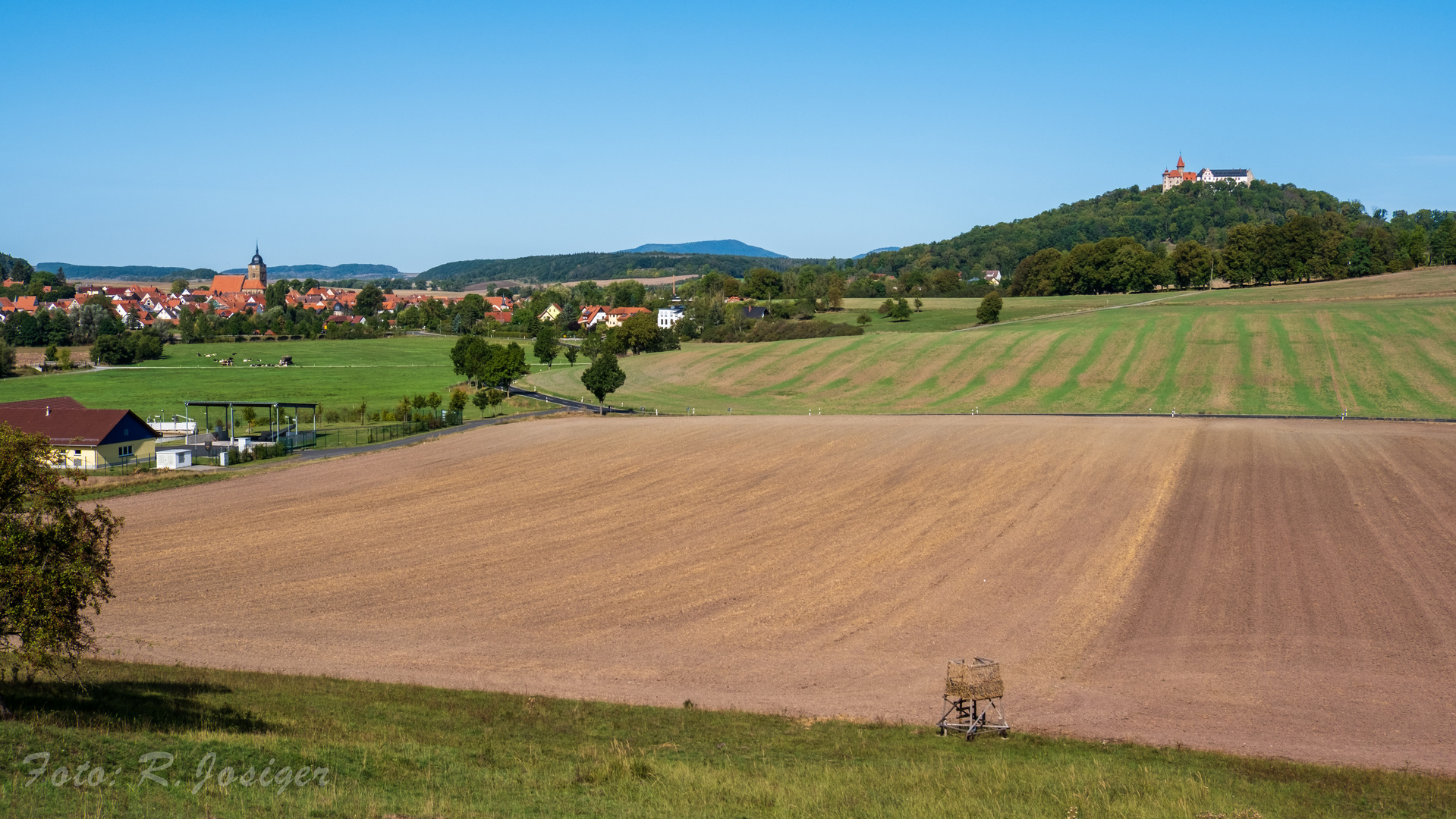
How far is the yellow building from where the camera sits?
51.9 m

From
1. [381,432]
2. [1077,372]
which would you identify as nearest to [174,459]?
[381,432]

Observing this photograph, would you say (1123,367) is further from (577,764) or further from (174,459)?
(577,764)

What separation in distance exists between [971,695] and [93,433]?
5067cm

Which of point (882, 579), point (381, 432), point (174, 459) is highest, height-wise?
point (882, 579)

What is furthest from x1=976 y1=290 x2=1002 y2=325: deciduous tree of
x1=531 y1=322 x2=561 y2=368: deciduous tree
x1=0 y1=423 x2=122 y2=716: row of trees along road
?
x1=0 y1=423 x2=122 y2=716: row of trees along road

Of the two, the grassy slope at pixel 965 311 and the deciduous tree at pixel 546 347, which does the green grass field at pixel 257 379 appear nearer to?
the deciduous tree at pixel 546 347

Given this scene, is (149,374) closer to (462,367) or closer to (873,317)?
(462,367)

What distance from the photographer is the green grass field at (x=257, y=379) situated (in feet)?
287

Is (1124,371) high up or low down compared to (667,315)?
down

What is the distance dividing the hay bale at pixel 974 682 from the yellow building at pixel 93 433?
47954mm

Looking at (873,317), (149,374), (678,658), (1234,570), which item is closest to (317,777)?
(678,658)

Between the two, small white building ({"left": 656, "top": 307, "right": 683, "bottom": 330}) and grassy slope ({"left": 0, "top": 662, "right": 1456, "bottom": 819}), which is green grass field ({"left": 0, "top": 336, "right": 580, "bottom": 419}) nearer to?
small white building ({"left": 656, "top": 307, "right": 683, "bottom": 330})

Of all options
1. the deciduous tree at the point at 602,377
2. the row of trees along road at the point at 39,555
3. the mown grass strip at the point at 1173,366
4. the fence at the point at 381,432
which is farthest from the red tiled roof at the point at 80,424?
the mown grass strip at the point at 1173,366

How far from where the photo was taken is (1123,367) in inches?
2918
